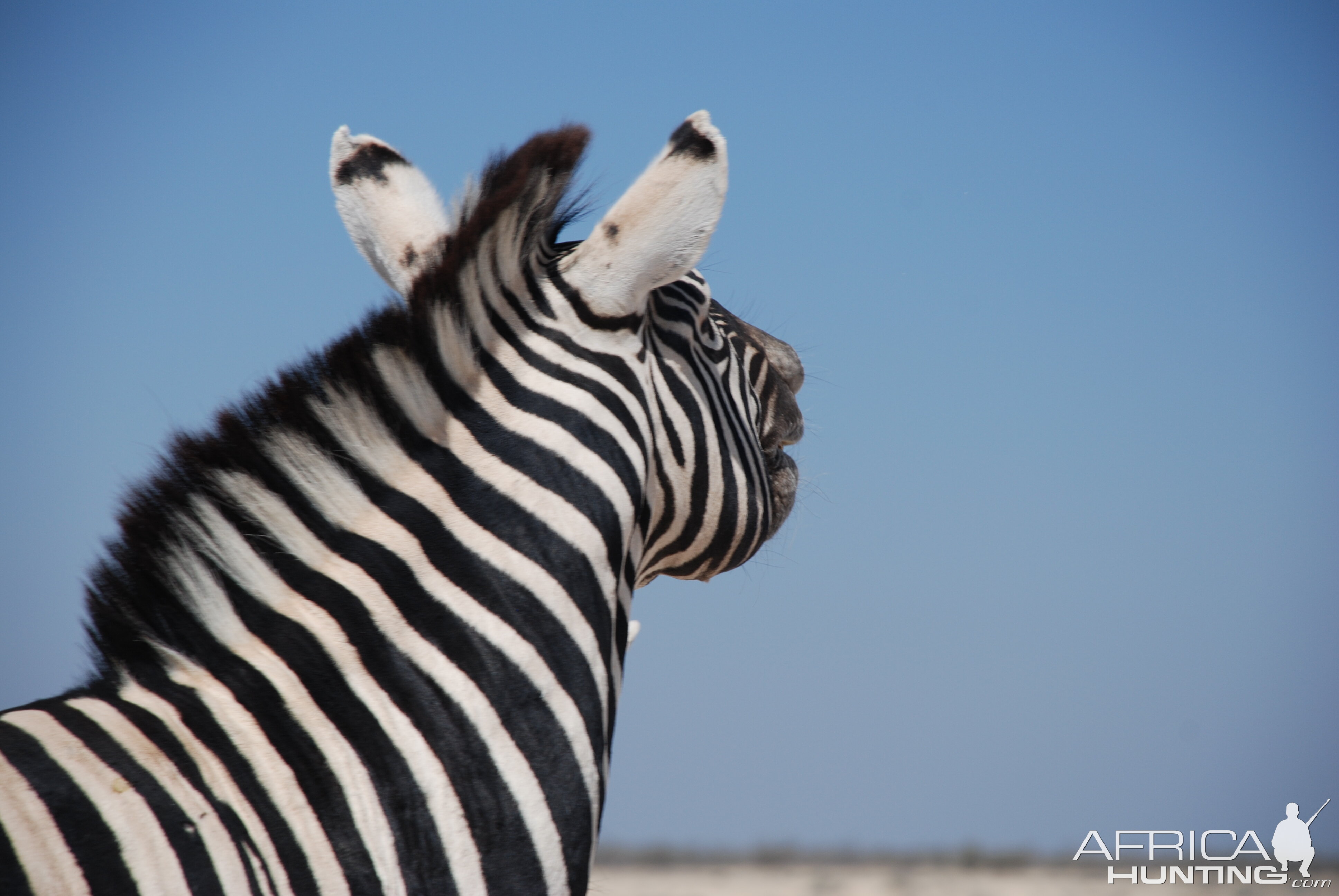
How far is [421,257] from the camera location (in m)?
2.87

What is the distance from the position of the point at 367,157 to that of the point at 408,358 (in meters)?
0.97

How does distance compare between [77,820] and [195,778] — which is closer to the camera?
[77,820]

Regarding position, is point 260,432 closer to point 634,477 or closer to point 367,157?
point 634,477

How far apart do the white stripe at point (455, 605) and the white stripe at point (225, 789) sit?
0.45m

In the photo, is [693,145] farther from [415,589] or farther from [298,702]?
[298,702]

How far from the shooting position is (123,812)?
1.81 metres

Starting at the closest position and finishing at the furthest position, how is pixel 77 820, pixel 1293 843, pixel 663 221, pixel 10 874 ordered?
pixel 10 874
pixel 77 820
pixel 663 221
pixel 1293 843

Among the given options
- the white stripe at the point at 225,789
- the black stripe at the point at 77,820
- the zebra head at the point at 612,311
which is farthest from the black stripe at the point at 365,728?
the zebra head at the point at 612,311

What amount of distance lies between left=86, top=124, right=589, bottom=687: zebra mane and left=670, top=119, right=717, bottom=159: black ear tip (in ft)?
1.08

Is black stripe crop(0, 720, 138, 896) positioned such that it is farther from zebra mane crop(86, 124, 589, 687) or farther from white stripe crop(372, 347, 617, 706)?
white stripe crop(372, 347, 617, 706)

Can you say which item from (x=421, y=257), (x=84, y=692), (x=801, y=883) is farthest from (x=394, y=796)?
(x=801, y=883)

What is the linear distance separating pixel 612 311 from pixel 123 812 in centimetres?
148

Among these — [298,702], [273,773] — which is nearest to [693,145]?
[298,702]

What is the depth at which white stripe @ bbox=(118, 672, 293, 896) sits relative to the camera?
1872mm
